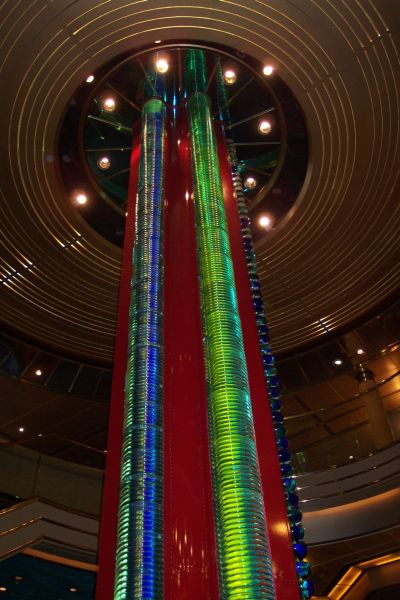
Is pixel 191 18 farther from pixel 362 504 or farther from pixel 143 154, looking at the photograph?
pixel 362 504

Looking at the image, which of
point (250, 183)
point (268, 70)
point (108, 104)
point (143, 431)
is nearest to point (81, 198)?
point (108, 104)

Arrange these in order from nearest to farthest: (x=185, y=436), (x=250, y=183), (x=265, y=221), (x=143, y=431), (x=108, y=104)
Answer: (x=143, y=431) < (x=185, y=436) < (x=108, y=104) < (x=250, y=183) < (x=265, y=221)

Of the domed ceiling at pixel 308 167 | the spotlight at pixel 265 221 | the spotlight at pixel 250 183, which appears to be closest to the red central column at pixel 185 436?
the domed ceiling at pixel 308 167

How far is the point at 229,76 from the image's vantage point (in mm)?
6430

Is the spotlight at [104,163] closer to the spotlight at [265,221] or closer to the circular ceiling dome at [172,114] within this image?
the circular ceiling dome at [172,114]

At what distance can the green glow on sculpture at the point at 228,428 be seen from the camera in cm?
178

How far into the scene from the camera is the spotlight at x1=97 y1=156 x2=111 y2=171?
23.6ft

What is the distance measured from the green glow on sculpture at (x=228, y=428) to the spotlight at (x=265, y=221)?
4.02 meters

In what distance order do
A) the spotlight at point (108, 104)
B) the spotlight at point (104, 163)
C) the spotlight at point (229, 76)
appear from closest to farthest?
the spotlight at point (229, 76) → the spotlight at point (108, 104) → the spotlight at point (104, 163)

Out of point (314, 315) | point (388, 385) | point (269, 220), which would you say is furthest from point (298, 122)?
point (388, 385)

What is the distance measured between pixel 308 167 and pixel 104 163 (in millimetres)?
2795

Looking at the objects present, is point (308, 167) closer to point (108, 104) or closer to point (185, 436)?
point (108, 104)

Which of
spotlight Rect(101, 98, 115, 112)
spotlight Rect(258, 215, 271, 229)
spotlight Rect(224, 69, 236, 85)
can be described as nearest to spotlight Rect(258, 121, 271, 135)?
spotlight Rect(224, 69, 236, 85)

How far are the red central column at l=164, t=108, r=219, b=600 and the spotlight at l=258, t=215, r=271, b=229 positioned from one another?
3817 mm
